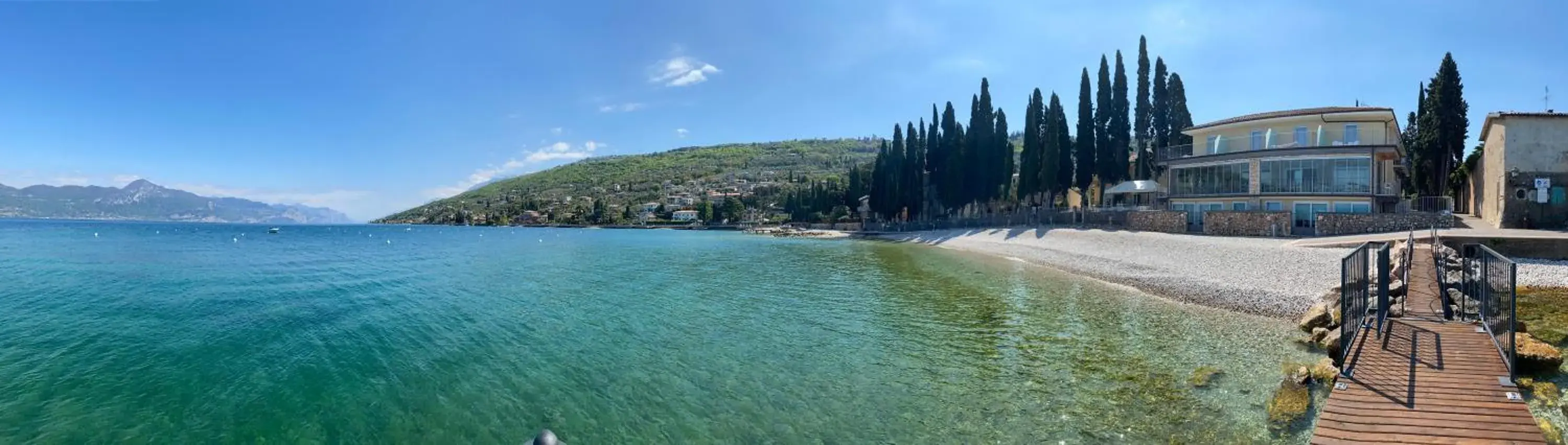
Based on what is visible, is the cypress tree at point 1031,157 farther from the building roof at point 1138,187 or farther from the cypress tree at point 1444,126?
the cypress tree at point 1444,126

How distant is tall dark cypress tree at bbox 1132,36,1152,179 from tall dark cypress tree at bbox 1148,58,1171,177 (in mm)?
325

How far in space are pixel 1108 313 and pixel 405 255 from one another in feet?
147

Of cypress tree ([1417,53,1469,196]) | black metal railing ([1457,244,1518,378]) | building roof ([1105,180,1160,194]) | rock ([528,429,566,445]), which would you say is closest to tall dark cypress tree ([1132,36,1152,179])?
building roof ([1105,180,1160,194])

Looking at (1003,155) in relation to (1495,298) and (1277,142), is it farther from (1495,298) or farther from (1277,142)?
(1495,298)

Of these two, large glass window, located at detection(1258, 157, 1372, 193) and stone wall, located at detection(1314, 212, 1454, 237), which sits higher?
large glass window, located at detection(1258, 157, 1372, 193)

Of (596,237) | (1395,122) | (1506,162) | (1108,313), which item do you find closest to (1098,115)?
(1395,122)

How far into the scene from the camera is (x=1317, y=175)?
32.2 metres

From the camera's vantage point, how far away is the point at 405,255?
43.8m

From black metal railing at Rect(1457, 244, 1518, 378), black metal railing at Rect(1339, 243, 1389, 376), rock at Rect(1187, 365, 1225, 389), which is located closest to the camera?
black metal railing at Rect(1457, 244, 1518, 378)

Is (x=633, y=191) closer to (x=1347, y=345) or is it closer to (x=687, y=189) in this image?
(x=687, y=189)

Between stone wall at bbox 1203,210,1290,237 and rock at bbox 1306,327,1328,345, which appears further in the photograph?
stone wall at bbox 1203,210,1290,237

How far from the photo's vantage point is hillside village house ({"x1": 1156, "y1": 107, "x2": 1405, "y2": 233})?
31.3m

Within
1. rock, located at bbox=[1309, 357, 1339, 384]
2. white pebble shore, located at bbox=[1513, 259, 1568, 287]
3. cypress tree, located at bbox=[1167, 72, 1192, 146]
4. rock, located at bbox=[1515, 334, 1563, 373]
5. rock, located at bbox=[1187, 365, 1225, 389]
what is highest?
cypress tree, located at bbox=[1167, 72, 1192, 146]

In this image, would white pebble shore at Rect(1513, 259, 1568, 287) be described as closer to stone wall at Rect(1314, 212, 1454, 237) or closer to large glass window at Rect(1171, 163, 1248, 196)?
stone wall at Rect(1314, 212, 1454, 237)
